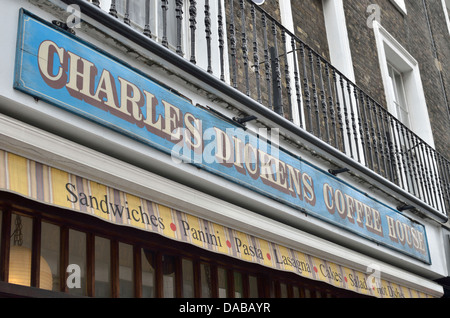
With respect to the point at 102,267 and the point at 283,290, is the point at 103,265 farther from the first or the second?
the point at 283,290

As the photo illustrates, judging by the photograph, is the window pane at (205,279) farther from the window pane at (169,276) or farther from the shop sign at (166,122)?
the shop sign at (166,122)

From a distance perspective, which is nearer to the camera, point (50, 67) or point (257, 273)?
point (50, 67)

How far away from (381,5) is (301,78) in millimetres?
3653

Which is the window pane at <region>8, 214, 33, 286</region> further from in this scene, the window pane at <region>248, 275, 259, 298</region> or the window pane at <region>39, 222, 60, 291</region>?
the window pane at <region>248, 275, 259, 298</region>

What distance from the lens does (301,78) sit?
846cm

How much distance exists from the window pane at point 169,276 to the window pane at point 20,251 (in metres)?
1.28

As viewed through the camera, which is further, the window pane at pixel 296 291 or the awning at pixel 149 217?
the window pane at pixel 296 291

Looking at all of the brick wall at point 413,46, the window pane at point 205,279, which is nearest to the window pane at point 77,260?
the window pane at point 205,279

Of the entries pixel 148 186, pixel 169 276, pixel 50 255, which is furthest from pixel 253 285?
pixel 50 255

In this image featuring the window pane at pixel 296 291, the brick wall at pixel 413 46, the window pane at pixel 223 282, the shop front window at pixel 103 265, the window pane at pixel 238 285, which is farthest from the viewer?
the brick wall at pixel 413 46

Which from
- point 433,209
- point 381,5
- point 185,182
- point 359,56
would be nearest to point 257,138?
point 185,182

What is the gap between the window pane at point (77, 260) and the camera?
14.5 ft
